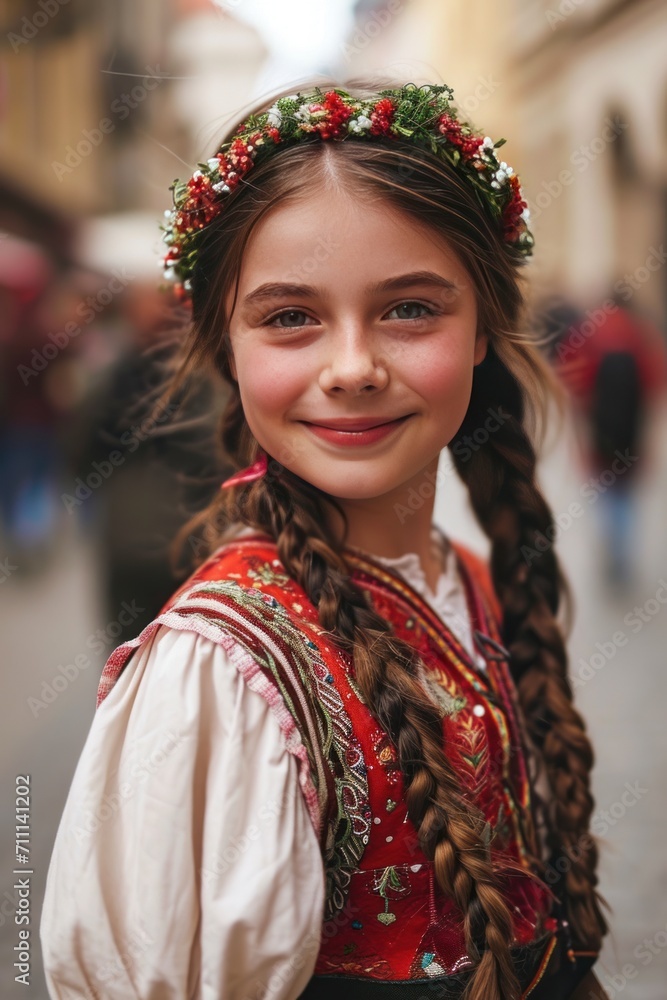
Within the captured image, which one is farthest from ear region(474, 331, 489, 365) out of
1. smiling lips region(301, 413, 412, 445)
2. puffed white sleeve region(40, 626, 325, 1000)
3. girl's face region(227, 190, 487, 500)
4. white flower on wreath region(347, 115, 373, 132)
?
puffed white sleeve region(40, 626, 325, 1000)

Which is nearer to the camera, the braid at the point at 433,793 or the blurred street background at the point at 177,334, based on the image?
the braid at the point at 433,793

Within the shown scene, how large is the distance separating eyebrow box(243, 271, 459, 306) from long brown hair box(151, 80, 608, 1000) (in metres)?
0.07

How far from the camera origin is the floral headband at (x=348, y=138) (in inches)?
53.3

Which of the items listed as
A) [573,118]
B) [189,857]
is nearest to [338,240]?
[189,857]

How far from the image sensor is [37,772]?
126 inches

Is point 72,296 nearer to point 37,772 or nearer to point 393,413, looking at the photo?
point 37,772

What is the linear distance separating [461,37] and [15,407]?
1045 cm

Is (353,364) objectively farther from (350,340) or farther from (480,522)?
(480,522)

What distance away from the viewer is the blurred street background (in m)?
2.75

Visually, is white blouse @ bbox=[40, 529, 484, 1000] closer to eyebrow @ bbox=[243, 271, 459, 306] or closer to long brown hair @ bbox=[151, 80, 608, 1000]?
long brown hair @ bbox=[151, 80, 608, 1000]

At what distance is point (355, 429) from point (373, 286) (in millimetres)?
195

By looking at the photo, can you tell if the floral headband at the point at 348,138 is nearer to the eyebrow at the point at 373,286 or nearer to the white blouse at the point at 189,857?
the eyebrow at the point at 373,286

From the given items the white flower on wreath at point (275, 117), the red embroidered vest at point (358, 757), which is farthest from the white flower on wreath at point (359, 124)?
the red embroidered vest at point (358, 757)

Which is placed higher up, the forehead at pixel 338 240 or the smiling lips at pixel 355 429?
the forehead at pixel 338 240
